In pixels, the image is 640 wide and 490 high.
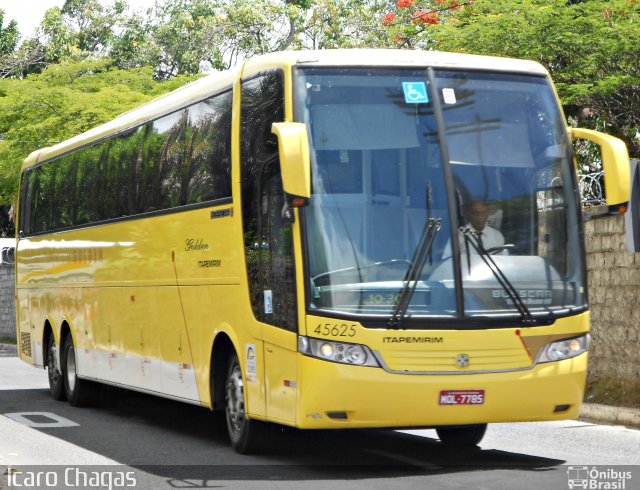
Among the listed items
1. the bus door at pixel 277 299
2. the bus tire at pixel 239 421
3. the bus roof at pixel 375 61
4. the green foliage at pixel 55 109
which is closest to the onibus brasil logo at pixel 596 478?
the bus door at pixel 277 299

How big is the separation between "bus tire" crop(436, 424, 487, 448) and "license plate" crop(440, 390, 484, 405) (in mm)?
2049

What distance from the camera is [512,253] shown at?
9906mm

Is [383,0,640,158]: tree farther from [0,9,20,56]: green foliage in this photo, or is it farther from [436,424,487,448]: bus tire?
[0,9,20,56]: green foliage

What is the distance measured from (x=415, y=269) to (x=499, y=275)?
67 cm

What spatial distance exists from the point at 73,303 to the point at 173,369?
4.51 meters

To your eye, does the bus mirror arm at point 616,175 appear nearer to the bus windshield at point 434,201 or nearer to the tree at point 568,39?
the bus windshield at point 434,201

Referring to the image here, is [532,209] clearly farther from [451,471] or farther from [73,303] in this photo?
[73,303]

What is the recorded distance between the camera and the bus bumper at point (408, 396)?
949cm

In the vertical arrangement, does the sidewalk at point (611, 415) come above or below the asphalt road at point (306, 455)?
below

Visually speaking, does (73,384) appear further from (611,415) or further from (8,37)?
(8,37)

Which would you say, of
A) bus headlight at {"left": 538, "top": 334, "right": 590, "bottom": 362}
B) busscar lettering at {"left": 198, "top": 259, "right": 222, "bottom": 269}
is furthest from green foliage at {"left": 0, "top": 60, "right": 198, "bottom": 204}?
bus headlight at {"left": 538, "top": 334, "right": 590, "bottom": 362}

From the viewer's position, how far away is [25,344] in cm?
1994

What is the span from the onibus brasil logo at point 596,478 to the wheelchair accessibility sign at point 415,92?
3066mm

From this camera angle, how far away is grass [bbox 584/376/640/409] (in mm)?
14562
